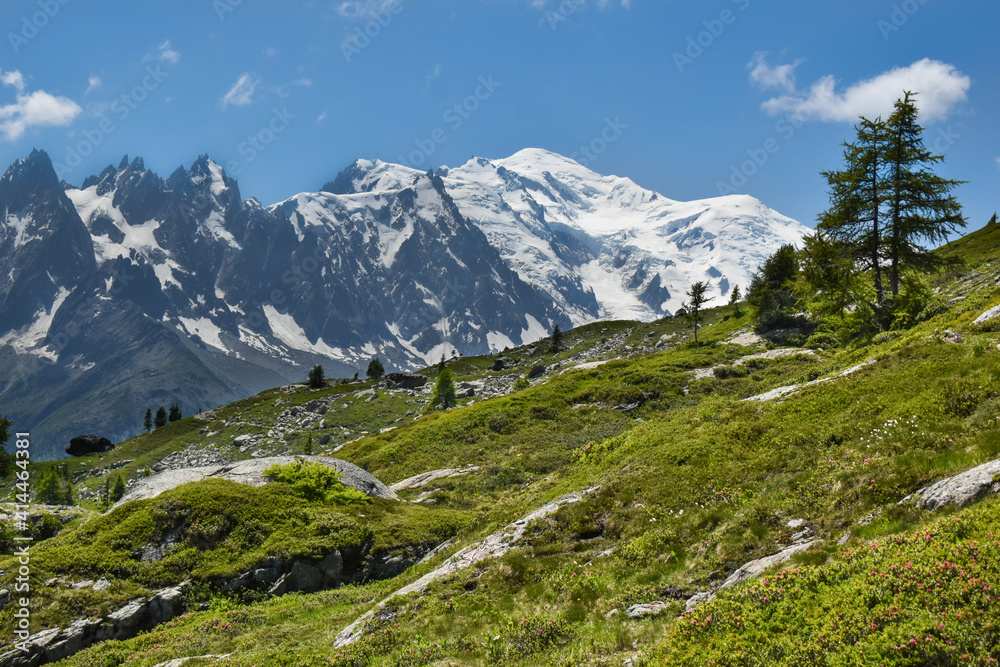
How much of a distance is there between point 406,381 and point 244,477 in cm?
12935

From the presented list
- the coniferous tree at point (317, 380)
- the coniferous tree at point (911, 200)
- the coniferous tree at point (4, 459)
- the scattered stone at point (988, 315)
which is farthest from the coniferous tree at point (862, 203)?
the coniferous tree at point (317, 380)

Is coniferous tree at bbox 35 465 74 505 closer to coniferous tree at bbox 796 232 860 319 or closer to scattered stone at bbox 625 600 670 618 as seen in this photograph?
scattered stone at bbox 625 600 670 618

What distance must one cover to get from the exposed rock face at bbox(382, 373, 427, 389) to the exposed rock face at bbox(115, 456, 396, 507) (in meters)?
122

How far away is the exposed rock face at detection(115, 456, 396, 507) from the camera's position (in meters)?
24.7

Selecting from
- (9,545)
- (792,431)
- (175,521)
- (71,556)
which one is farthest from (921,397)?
(9,545)

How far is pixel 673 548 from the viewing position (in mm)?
13547

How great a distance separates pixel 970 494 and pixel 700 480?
7.57 m

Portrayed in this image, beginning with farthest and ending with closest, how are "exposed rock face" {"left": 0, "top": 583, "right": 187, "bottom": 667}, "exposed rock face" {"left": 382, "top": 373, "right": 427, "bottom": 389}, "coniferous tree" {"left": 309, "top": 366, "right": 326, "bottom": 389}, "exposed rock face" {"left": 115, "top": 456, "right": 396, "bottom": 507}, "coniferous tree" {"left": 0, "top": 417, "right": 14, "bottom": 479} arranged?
"coniferous tree" {"left": 309, "top": 366, "right": 326, "bottom": 389}, "exposed rock face" {"left": 382, "top": 373, "right": 427, "bottom": 389}, "coniferous tree" {"left": 0, "top": 417, "right": 14, "bottom": 479}, "exposed rock face" {"left": 115, "top": 456, "right": 396, "bottom": 507}, "exposed rock face" {"left": 0, "top": 583, "right": 187, "bottom": 667}

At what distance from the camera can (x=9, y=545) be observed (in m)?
21.8

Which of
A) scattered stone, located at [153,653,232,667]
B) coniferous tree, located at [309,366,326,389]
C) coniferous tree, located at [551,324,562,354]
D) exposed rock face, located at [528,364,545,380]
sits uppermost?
coniferous tree, located at [309,366,326,389]

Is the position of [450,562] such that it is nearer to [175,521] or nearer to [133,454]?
[175,521]

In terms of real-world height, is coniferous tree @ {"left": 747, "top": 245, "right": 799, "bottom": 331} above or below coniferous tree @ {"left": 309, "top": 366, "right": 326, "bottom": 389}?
below

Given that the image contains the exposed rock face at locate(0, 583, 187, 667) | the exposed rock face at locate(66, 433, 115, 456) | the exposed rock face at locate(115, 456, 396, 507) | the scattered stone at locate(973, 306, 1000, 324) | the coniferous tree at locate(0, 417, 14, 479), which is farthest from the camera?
the exposed rock face at locate(66, 433, 115, 456)

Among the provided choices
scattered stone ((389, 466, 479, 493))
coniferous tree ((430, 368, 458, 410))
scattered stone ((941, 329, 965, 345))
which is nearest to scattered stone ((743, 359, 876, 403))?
scattered stone ((941, 329, 965, 345))
